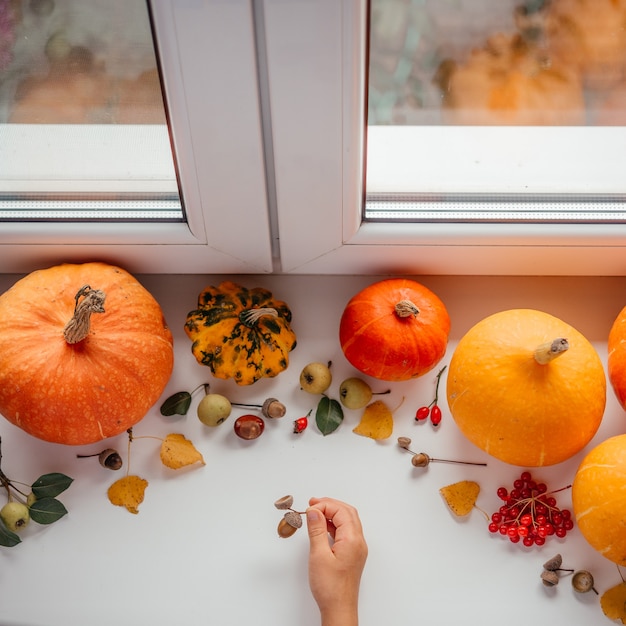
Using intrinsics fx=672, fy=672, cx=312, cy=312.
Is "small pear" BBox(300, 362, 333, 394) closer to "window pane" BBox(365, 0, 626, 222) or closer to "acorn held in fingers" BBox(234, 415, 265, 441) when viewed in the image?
"acorn held in fingers" BBox(234, 415, 265, 441)

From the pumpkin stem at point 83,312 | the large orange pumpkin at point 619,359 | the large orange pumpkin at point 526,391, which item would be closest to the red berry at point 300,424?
the large orange pumpkin at point 526,391

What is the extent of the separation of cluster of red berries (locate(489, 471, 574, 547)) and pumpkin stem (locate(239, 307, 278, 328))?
1.26 ft

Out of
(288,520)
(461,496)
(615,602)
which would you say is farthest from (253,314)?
(615,602)

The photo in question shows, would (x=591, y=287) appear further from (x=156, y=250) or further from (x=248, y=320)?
(x=156, y=250)

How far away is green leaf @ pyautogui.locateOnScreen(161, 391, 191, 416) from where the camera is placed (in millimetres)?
931

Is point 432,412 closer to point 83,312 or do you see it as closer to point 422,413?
point 422,413

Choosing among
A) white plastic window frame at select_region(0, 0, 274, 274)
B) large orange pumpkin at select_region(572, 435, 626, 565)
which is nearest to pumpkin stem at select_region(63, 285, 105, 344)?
white plastic window frame at select_region(0, 0, 274, 274)

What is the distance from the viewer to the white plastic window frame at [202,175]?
622 mm

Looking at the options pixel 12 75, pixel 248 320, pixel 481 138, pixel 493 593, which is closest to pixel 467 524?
pixel 493 593

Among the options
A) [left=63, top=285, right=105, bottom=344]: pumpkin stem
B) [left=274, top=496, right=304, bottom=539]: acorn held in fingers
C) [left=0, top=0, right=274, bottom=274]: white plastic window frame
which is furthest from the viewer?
[left=274, top=496, right=304, bottom=539]: acorn held in fingers

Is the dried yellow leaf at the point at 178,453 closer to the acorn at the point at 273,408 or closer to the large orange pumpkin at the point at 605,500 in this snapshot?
the acorn at the point at 273,408

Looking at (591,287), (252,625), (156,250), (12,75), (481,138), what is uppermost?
(12,75)

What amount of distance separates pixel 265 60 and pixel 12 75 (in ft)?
0.95

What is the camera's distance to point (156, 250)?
0.91 m
